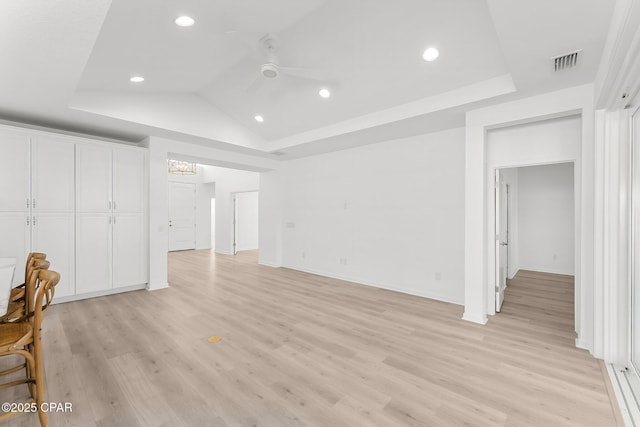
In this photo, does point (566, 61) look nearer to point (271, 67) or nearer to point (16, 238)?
point (271, 67)

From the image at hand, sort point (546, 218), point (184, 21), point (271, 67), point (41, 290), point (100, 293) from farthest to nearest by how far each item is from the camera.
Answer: point (546, 218) < point (100, 293) < point (271, 67) < point (184, 21) < point (41, 290)

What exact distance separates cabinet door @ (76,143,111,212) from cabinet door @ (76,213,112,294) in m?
0.16

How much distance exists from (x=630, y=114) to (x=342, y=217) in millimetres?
4234

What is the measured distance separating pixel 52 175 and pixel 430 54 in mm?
5458

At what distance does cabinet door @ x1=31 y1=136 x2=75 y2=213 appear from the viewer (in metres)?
3.98

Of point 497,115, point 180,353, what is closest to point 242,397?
point 180,353

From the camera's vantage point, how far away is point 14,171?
12.5 ft

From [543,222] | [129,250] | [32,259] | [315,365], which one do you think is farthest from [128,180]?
[543,222]

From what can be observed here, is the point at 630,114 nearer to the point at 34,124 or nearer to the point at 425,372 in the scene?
the point at 425,372

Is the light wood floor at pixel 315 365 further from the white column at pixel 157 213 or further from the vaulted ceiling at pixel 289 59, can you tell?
the vaulted ceiling at pixel 289 59

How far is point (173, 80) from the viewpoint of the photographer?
4125 millimetres

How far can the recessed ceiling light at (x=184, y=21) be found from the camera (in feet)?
8.98

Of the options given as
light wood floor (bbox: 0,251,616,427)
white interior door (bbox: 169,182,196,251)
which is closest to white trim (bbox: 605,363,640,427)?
light wood floor (bbox: 0,251,616,427)

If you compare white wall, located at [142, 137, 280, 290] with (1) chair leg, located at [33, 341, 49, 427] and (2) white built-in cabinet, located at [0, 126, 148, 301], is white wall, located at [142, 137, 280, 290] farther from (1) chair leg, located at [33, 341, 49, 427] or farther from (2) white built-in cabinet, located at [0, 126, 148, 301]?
(1) chair leg, located at [33, 341, 49, 427]
